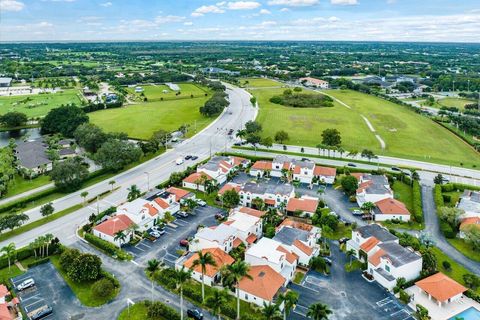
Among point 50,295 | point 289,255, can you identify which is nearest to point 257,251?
point 289,255

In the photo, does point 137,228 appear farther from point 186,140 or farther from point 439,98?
point 439,98

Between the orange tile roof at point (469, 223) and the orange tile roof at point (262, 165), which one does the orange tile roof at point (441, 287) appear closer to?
the orange tile roof at point (469, 223)

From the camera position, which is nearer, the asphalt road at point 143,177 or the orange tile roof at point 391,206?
the asphalt road at point 143,177

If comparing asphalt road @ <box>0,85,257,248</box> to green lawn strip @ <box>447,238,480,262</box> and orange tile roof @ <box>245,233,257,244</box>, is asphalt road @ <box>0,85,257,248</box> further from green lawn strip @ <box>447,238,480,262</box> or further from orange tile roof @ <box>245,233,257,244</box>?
green lawn strip @ <box>447,238,480,262</box>

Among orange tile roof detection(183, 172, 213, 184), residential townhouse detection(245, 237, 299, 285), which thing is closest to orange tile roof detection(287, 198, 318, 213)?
residential townhouse detection(245, 237, 299, 285)

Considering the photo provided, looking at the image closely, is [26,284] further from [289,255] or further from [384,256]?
[384,256]

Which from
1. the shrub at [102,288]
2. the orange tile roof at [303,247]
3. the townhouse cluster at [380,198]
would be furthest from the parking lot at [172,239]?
the townhouse cluster at [380,198]
